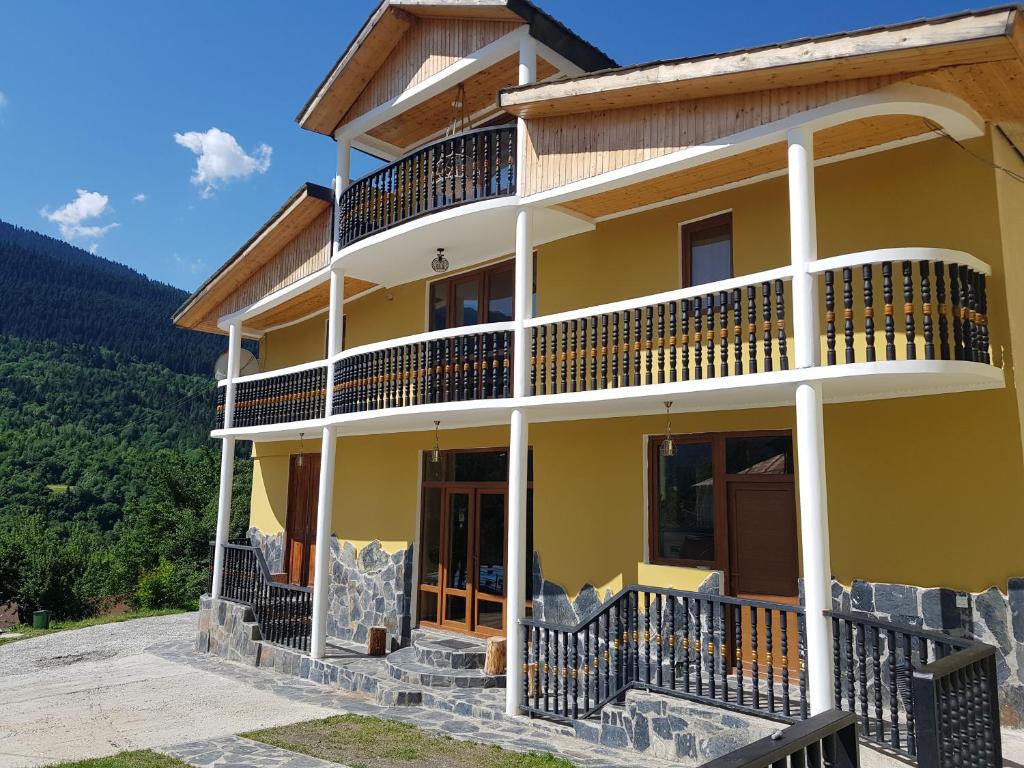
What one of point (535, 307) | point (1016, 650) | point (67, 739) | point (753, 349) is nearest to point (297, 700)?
point (67, 739)

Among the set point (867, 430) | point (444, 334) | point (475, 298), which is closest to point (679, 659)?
point (867, 430)

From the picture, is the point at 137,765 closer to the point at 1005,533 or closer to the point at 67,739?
the point at 67,739

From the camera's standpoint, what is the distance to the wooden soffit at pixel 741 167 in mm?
7652

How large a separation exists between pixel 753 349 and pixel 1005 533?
286 centimetres

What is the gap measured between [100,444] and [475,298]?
189ft

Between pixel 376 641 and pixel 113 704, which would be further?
pixel 376 641

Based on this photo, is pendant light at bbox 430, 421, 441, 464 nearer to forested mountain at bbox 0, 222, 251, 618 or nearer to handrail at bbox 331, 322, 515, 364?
handrail at bbox 331, 322, 515, 364

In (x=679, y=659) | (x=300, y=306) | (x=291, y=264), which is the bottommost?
(x=679, y=659)

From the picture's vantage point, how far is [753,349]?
7.43 meters

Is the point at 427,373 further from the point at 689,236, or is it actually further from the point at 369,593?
the point at 369,593

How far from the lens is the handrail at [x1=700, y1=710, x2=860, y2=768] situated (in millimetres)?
2539

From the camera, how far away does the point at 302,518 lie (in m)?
16.7

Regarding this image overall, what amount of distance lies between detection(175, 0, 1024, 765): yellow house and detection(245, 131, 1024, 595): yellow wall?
0.10 ft

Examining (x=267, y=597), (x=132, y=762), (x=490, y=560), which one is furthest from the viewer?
(x=267, y=597)
